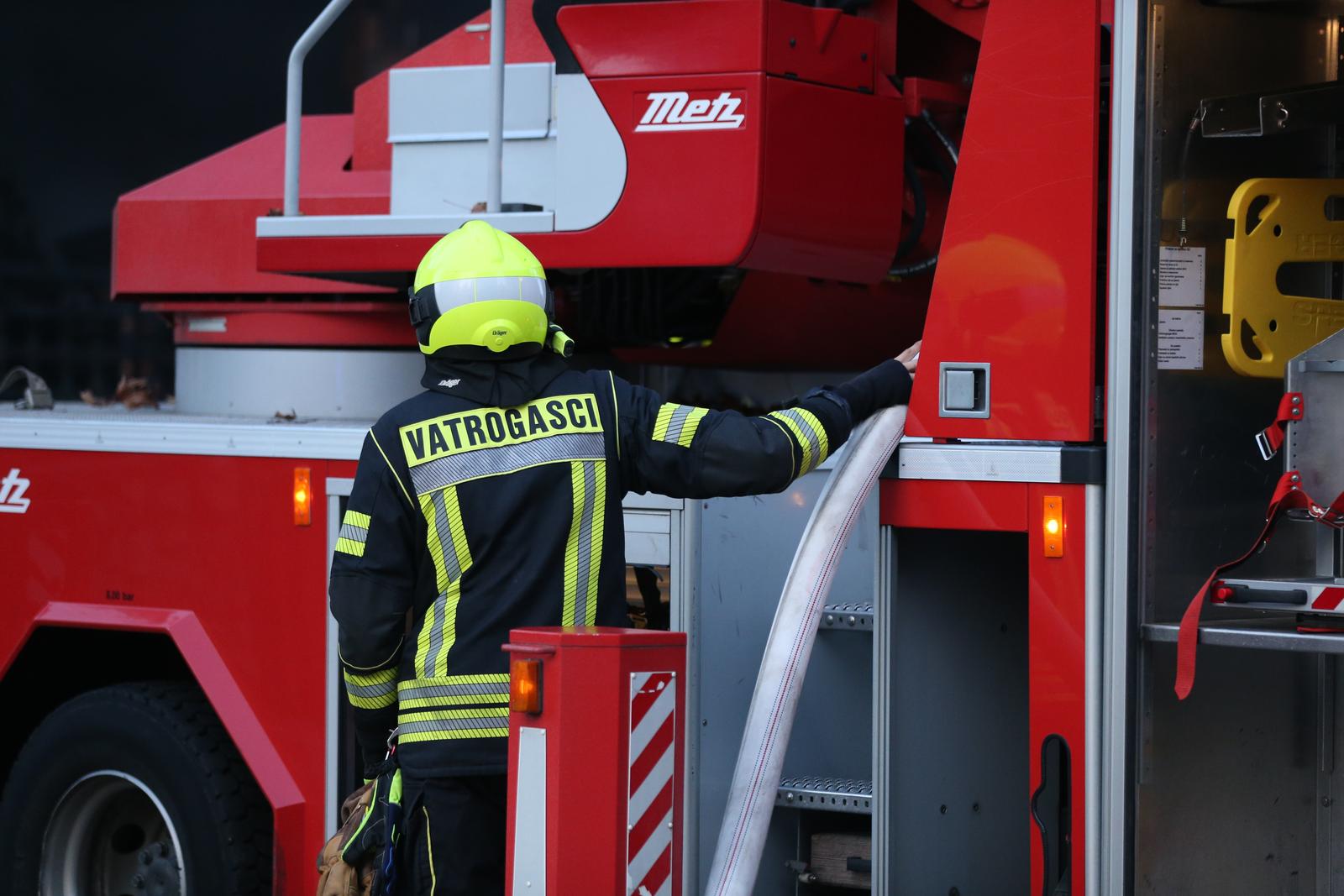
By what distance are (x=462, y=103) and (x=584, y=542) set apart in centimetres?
147

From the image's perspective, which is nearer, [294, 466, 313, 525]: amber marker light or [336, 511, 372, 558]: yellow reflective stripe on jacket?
[336, 511, 372, 558]: yellow reflective stripe on jacket

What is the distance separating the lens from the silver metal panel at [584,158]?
4.00 meters

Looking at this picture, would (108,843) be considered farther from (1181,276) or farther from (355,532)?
(1181,276)

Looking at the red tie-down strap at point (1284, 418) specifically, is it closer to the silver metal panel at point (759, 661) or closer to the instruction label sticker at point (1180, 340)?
the instruction label sticker at point (1180, 340)

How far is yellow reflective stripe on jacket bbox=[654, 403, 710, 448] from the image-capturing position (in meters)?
3.36

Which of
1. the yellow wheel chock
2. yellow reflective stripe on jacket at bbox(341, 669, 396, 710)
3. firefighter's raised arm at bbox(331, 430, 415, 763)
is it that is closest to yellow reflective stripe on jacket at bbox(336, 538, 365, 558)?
firefighter's raised arm at bbox(331, 430, 415, 763)

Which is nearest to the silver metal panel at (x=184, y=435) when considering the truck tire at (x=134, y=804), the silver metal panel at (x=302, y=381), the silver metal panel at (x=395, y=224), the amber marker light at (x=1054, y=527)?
the silver metal panel at (x=302, y=381)

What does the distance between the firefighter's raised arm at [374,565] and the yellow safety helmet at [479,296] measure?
0.81ft

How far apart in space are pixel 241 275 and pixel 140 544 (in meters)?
0.98

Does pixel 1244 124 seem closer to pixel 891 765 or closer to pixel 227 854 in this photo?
pixel 891 765

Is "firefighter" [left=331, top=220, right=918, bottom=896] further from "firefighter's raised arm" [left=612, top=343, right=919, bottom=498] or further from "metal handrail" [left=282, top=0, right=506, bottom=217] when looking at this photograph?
"metal handrail" [left=282, top=0, right=506, bottom=217]

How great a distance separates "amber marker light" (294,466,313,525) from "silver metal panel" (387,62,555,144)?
830 mm

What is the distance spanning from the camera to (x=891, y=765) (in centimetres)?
350

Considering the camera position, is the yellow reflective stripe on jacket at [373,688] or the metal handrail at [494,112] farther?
the metal handrail at [494,112]
